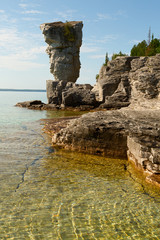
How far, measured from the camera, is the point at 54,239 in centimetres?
361

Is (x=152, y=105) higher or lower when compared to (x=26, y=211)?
higher

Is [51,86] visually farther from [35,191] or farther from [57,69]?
[35,191]

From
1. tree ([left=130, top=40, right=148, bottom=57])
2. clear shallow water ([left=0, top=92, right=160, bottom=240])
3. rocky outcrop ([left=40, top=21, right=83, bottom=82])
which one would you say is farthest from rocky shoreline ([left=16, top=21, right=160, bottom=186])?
tree ([left=130, top=40, right=148, bottom=57])

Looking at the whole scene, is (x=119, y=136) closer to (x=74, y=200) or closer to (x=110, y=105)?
(x=74, y=200)

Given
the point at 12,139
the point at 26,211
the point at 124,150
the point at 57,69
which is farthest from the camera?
the point at 57,69

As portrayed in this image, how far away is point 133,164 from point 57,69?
42973mm

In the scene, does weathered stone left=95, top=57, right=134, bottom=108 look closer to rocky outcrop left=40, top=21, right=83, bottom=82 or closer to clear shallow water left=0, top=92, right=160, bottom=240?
rocky outcrop left=40, top=21, right=83, bottom=82

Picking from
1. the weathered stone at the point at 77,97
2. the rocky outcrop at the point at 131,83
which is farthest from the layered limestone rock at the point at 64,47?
the rocky outcrop at the point at 131,83

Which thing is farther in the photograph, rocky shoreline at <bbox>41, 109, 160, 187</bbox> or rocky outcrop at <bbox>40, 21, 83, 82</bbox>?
rocky outcrop at <bbox>40, 21, 83, 82</bbox>

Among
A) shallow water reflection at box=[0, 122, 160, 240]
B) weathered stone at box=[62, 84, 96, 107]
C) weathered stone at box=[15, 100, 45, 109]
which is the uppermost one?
weathered stone at box=[62, 84, 96, 107]

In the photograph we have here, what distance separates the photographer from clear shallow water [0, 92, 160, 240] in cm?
383

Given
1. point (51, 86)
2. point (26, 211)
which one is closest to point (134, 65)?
point (51, 86)

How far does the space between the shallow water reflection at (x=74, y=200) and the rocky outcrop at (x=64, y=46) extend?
4165cm

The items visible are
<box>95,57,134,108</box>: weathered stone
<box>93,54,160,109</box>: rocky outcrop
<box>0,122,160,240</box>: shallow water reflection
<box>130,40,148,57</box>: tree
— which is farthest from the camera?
<box>130,40,148,57</box>: tree
